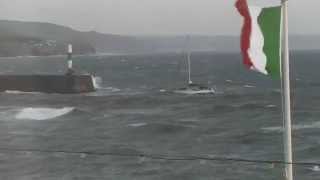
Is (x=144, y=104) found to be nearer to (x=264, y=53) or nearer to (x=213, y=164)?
(x=213, y=164)

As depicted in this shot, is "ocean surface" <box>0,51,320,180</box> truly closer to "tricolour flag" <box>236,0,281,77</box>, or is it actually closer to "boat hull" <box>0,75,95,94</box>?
"boat hull" <box>0,75,95,94</box>

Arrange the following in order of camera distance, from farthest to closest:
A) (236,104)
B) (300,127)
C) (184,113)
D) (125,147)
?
(236,104) < (184,113) < (300,127) < (125,147)

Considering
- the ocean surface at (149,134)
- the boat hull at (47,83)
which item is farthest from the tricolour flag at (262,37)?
the boat hull at (47,83)

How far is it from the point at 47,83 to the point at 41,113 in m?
19.4

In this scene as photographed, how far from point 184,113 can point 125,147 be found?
22.7 meters

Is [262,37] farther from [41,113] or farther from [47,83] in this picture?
[47,83]

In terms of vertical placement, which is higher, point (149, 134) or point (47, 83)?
point (47, 83)

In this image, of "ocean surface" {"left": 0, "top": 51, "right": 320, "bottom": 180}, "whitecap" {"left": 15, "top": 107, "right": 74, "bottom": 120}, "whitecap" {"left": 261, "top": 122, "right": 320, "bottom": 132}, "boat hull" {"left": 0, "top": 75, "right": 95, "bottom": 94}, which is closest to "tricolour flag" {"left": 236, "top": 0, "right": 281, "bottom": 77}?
"ocean surface" {"left": 0, "top": 51, "right": 320, "bottom": 180}

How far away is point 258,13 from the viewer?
9.91 m

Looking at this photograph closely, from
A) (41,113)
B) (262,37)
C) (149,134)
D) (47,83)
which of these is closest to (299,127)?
(149,134)

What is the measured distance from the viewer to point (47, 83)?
81.4 meters

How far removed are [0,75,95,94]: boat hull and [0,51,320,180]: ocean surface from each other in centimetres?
128

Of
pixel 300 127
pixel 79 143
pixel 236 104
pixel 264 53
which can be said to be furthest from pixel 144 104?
pixel 264 53

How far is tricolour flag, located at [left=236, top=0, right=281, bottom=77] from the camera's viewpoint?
991 centimetres
